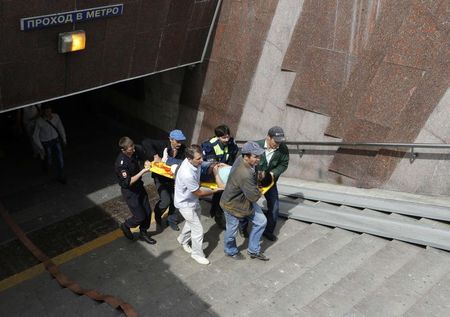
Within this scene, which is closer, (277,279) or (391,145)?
(277,279)

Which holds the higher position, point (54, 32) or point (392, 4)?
point (392, 4)

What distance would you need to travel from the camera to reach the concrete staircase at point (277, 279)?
527 cm

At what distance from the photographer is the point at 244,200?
5898mm

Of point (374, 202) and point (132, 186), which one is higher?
point (374, 202)

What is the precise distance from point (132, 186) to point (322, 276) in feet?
8.71

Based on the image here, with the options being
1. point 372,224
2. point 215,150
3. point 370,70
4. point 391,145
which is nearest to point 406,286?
point 372,224

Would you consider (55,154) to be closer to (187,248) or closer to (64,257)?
(64,257)

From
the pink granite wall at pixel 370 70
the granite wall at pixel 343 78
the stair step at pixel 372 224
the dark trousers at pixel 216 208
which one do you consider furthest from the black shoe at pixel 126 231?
the pink granite wall at pixel 370 70

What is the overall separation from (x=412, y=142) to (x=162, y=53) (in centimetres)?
460

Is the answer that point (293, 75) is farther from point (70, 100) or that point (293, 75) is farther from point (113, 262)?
point (70, 100)

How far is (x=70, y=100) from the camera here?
13.4 meters

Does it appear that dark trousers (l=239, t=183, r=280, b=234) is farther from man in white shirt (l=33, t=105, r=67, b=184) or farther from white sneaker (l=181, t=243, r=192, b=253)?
man in white shirt (l=33, t=105, r=67, b=184)

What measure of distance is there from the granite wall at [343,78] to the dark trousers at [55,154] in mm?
3271

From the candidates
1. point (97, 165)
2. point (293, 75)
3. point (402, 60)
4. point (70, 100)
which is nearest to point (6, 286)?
point (97, 165)
